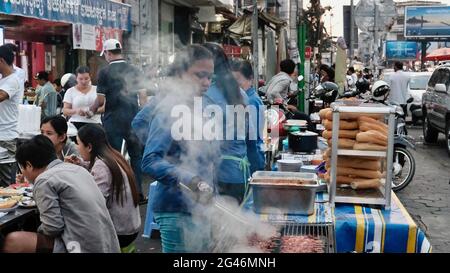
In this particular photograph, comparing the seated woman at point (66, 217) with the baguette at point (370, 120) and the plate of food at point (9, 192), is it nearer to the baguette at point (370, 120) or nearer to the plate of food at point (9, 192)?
→ the plate of food at point (9, 192)

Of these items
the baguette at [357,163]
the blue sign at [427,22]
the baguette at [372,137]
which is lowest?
the baguette at [357,163]

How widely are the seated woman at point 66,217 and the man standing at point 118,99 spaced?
3430 millimetres

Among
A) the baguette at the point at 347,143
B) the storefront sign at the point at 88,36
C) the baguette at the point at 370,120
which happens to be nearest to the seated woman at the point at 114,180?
the baguette at the point at 347,143

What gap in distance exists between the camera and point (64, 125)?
183 inches

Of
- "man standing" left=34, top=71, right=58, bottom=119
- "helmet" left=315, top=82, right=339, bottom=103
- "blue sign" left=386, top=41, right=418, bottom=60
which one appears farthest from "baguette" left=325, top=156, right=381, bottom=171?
"blue sign" left=386, top=41, right=418, bottom=60

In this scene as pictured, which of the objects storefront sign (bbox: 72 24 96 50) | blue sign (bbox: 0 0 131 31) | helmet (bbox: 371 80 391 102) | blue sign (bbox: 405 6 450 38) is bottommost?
helmet (bbox: 371 80 391 102)

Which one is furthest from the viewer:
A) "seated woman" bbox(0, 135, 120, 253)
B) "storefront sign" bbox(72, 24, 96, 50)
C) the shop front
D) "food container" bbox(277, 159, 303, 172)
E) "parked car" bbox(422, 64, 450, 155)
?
"parked car" bbox(422, 64, 450, 155)

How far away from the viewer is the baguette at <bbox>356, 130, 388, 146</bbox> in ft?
13.7

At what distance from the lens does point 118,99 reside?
→ 6.73m

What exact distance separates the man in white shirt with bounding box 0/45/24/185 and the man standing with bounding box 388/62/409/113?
915 centimetres

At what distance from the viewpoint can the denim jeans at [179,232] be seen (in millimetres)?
3330

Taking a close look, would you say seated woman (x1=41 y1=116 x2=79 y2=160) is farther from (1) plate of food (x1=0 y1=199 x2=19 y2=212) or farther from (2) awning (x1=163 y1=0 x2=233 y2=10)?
(2) awning (x1=163 y1=0 x2=233 y2=10)

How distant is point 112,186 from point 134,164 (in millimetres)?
3044
